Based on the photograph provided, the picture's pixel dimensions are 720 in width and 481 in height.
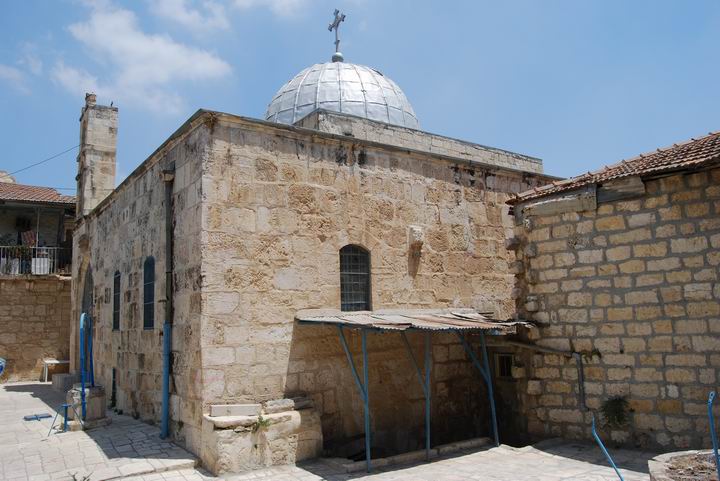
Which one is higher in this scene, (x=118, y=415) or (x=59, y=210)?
(x=59, y=210)

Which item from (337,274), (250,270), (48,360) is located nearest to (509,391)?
(337,274)

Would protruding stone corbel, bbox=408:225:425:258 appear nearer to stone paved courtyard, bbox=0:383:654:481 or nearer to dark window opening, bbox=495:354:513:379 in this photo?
dark window opening, bbox=495:354:513:379

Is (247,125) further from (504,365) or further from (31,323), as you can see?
(31,323)

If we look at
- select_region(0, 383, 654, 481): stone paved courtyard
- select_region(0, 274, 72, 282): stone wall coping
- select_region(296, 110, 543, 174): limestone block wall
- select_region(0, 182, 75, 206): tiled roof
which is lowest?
select_region(0, 383, 654, 481): stone paved courtyard

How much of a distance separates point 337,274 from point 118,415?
500 centimetres

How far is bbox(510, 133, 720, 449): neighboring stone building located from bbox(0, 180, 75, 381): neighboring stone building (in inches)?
592

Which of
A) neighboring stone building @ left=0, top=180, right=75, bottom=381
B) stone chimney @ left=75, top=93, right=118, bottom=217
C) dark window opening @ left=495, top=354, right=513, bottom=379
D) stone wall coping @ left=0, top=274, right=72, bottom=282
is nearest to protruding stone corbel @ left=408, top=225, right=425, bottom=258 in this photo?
dark window opening @ left=495, top=354, right=513, bottom=379

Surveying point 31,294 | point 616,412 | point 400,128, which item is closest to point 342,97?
point 400,128

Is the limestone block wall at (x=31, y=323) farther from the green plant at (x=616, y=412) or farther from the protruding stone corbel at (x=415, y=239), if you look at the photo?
the green plant at (x=616, y=412)

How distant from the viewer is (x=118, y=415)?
9.39 m

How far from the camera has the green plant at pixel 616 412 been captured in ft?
21.8

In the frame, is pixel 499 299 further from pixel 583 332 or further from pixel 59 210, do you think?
pixel 59 210

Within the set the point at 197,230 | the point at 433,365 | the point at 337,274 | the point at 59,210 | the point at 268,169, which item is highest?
the point at 59,210

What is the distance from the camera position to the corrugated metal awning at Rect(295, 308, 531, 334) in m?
6.26
